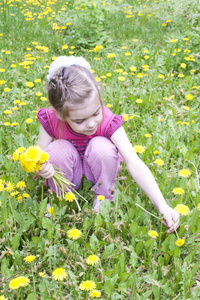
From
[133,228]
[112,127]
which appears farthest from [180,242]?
[112,127]

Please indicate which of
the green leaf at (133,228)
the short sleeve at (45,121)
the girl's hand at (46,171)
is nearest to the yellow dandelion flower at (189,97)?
the short sleeve at (45,121)

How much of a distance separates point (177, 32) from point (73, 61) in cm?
267

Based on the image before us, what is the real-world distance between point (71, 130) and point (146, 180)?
20.0 inches

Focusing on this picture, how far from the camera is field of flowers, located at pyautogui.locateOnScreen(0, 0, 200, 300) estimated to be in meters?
1.49

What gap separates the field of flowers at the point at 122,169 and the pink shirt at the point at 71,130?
0.27 meters

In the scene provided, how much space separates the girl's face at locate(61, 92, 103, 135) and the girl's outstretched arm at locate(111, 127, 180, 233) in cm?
22

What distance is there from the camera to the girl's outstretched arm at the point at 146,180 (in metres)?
1.68

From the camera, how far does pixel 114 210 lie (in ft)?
6.11

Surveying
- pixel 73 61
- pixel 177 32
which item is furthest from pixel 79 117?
pixel 177 32

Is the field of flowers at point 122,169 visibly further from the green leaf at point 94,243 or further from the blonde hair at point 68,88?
the blonde hair at point 68,88

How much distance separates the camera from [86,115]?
1.65 m

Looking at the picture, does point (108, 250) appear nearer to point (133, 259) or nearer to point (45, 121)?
point (133, 259)

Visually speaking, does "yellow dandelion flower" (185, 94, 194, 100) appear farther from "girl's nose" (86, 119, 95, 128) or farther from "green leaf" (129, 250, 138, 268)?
"green leaf" (129, 250, 138, 268)

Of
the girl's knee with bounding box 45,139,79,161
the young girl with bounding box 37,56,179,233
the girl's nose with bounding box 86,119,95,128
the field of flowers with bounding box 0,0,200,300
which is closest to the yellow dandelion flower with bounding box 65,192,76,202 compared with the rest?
the field of flowers with bounding box 0,0,200,300
